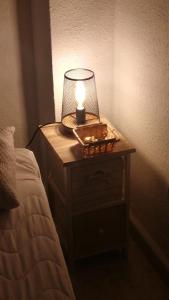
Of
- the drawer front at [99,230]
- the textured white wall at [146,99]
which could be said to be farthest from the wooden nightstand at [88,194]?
the textured white wall at [146,99]

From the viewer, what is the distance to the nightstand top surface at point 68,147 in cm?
162

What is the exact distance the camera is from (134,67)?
5.76 ft

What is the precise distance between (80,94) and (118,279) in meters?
0.78

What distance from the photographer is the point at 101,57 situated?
6.07 ft

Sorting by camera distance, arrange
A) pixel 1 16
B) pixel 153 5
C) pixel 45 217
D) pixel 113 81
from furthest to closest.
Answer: pixel 113 81
pixel 1 16
pixel 153 5
pixel 45 217

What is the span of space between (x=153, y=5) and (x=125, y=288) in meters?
1.10

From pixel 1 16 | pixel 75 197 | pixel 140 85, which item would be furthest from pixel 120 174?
pixel 1 16

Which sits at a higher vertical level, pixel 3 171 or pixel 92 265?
pixel 3 171

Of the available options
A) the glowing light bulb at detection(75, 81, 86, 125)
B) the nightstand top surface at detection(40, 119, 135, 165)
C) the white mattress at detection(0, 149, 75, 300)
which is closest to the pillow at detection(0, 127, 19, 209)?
the white mattress at detection(0, 149, 75, 300)

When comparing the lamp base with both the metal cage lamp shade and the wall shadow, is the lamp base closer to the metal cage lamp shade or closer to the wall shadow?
the metal cage lamp shade

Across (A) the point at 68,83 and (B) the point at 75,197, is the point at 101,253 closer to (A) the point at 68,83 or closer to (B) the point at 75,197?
(B) the point at 75,197

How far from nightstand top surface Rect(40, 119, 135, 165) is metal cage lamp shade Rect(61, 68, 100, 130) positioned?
0.05 metres

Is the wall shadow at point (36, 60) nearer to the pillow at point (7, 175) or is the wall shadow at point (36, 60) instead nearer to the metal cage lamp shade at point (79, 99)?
the metal cage lamp shade at point (79, 99)

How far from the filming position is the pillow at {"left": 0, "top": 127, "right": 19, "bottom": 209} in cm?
134
